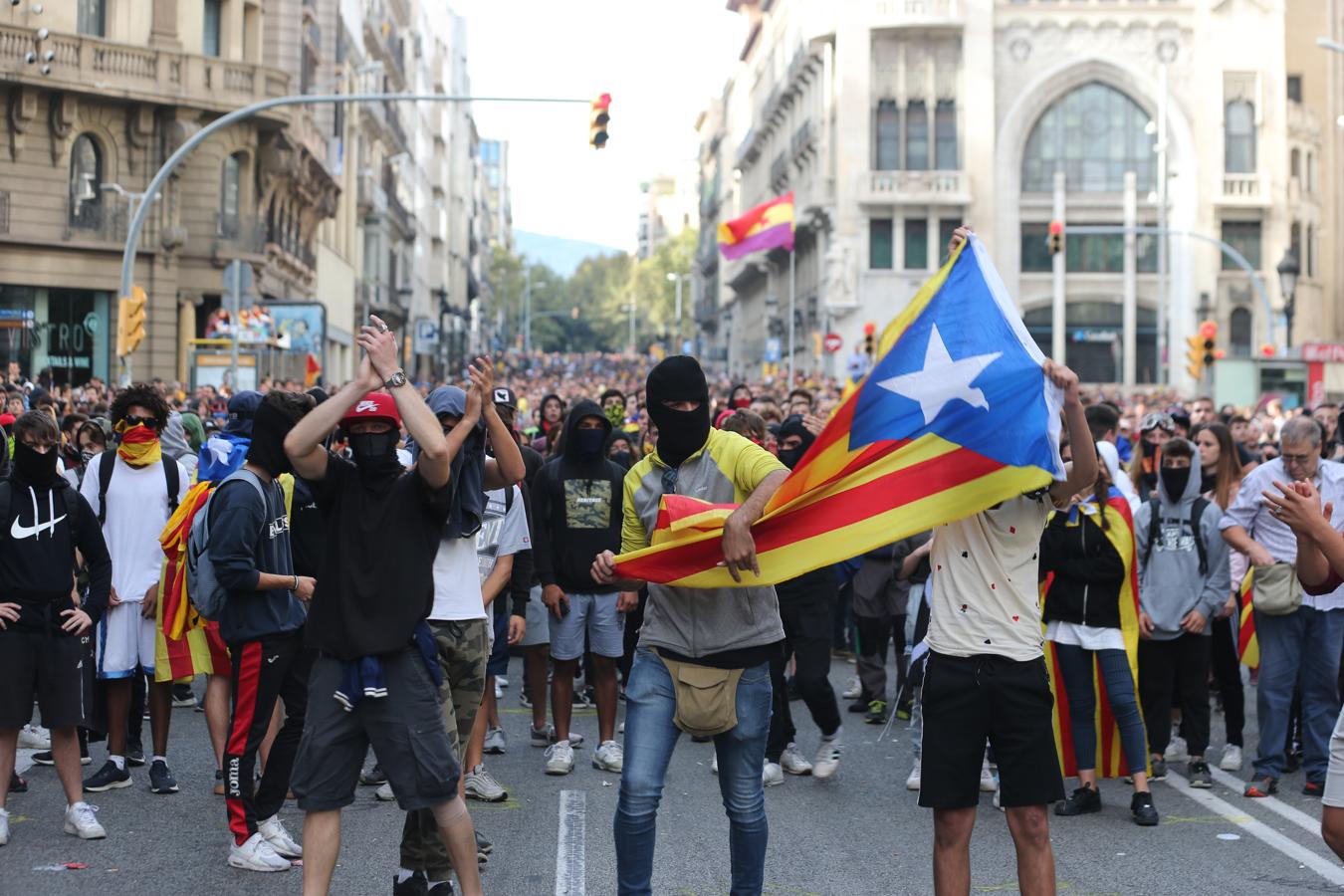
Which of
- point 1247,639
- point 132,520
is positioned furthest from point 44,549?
point 1247,639

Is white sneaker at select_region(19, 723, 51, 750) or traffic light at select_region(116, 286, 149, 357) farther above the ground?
traffic light at select_region(116, 286, 149, 357)

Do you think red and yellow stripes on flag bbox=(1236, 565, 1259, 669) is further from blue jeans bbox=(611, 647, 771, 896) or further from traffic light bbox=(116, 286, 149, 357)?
traffic light bbox=(116, 286, 149, 357)

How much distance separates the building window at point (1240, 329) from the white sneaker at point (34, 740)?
62.7 m

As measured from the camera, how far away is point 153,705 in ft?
27.9

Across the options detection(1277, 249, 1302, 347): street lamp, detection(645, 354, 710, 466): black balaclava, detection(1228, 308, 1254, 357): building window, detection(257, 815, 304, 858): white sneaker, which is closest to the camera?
detection(645, 354, 710, 466): black balaclava

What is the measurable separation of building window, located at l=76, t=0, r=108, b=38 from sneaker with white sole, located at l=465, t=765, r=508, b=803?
3135cm

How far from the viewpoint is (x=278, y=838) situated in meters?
7.27

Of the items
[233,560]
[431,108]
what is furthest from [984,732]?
[431,108]

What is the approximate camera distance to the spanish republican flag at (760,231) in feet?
171

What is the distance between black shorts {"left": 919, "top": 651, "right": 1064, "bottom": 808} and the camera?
565cm

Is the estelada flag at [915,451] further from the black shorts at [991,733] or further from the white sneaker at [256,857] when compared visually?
the white sneaker at [256,857]

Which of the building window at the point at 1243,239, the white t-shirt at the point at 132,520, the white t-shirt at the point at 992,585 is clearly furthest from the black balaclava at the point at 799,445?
the building window at the point at 1243,239

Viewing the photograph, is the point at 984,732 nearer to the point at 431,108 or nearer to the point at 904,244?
the point at 904,244

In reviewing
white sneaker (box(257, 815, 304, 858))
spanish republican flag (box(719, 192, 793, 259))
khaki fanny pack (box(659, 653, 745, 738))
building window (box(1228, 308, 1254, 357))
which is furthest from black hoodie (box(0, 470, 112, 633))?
building window (box(1228, 308, 1254, 357))
